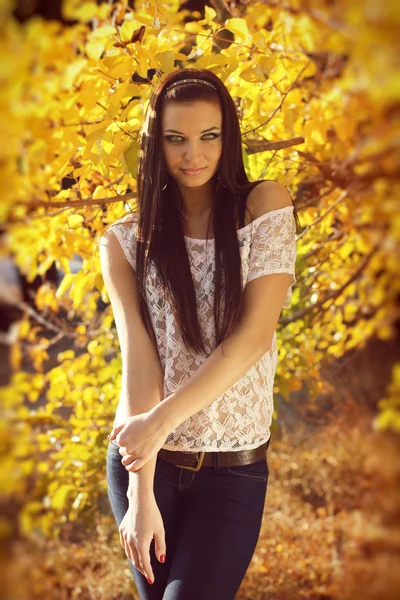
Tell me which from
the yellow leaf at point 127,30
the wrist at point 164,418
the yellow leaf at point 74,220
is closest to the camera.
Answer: the wrist at point 164,418

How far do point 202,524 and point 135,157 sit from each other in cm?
93

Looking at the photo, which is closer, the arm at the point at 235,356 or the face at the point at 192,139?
the arm at the point at 235,356

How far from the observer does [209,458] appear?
177 cm

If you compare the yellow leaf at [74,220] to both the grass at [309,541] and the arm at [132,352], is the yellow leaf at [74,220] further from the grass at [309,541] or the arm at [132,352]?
the grass at [309,541]

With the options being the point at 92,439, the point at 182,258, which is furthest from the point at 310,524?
the point at 182,258

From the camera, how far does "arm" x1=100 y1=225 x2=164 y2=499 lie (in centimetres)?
174

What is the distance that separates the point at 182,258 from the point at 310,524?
5.02 feet

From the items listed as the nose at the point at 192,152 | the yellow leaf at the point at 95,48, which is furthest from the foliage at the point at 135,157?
the nose at the point at 192,152

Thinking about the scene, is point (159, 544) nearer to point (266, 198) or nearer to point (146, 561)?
point (146, 561)

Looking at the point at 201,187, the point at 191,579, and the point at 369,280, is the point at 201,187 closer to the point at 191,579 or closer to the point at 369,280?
the point at 191,579

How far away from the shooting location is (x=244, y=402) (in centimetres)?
180

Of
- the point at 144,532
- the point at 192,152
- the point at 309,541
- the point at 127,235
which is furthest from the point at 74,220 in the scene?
the point at 309,541

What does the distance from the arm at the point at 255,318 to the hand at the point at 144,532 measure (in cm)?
24

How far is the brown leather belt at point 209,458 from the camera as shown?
176 cm
